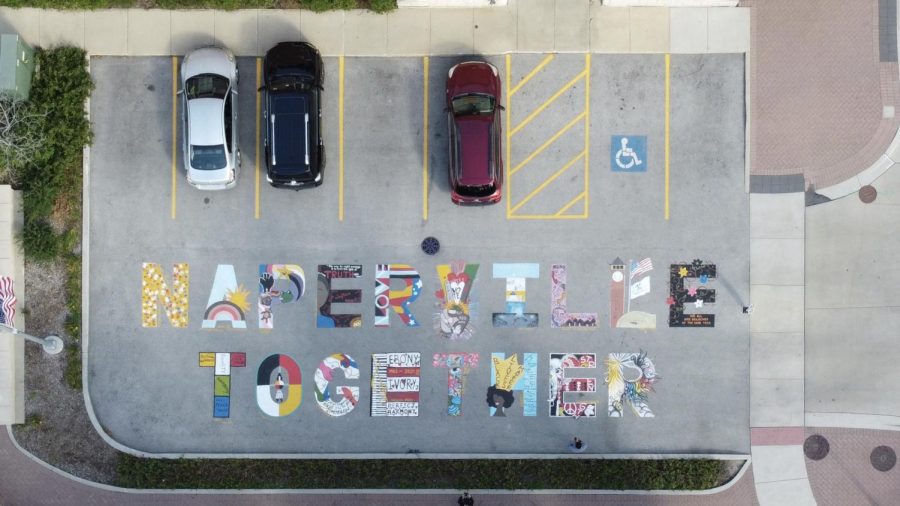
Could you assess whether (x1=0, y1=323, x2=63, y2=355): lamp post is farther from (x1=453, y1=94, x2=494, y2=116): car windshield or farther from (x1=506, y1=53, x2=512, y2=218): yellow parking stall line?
(x1=506, y1=53, x2=512, y2=218): yellow parking stall line

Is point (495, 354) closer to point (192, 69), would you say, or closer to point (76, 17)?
point (192, 69)

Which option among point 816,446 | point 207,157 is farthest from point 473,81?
point 816,446

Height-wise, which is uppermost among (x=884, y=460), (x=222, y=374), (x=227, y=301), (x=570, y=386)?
(x=227, y=301)

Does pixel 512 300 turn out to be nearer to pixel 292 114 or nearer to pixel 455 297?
pixel 455 297

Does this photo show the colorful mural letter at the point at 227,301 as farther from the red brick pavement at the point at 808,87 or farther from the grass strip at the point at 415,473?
the red brick pavement at the point at 808,87

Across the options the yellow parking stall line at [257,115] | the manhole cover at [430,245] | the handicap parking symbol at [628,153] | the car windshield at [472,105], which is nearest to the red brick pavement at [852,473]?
the handicap parking symbol at [628,153]
